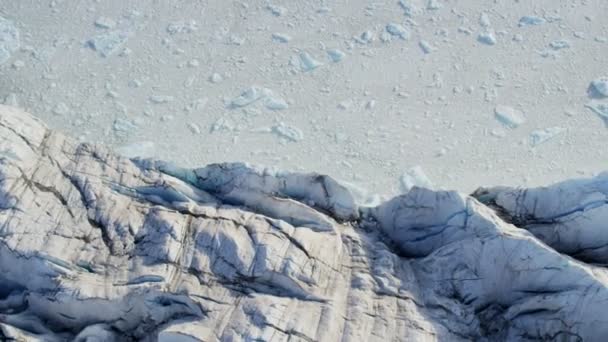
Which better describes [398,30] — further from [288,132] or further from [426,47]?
[288,132]

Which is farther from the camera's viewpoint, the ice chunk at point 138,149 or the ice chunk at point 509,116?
the ice chunk at point 509,116

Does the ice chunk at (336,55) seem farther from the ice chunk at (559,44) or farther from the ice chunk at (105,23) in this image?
the ice chunk at (105,23)

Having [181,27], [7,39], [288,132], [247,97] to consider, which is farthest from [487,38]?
[7,39]

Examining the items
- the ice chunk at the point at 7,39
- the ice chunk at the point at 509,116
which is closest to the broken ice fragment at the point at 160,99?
the ice chunk at the point at 7,39

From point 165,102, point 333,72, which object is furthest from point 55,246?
point 333,72

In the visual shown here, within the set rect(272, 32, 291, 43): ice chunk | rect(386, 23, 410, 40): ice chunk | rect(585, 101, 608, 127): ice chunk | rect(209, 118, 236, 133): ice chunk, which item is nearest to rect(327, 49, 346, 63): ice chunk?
rect(272, 32, 291, 43): ice chunk
